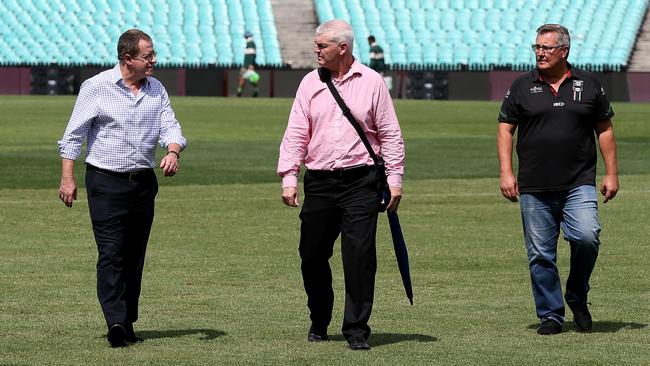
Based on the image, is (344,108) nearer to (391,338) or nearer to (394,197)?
(394,197)

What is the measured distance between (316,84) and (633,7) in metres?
51.1

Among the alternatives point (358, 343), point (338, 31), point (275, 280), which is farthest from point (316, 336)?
point (275, 280)

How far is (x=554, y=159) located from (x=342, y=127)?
58.6 inches

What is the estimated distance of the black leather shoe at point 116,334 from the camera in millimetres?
9016

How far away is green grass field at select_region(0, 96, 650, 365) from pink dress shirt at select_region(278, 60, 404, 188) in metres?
1.04

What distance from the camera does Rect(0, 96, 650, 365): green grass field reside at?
29.5 ft

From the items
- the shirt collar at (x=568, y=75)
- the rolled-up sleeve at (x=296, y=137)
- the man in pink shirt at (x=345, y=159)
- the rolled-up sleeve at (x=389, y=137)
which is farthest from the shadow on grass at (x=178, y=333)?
the shirt collar at (x=568, y=75)

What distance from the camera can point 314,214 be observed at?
29.8ft

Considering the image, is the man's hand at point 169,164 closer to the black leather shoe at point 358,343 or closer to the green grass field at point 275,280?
the green grass field at point 275,280

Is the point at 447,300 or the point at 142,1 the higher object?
the point at 447,300

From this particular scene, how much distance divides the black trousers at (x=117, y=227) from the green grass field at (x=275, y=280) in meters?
0.28

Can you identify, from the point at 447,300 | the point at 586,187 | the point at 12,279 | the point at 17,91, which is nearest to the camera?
the point at 586,187

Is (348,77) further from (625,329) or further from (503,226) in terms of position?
(503,226)

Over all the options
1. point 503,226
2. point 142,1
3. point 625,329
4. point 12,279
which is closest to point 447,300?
point 625,329
